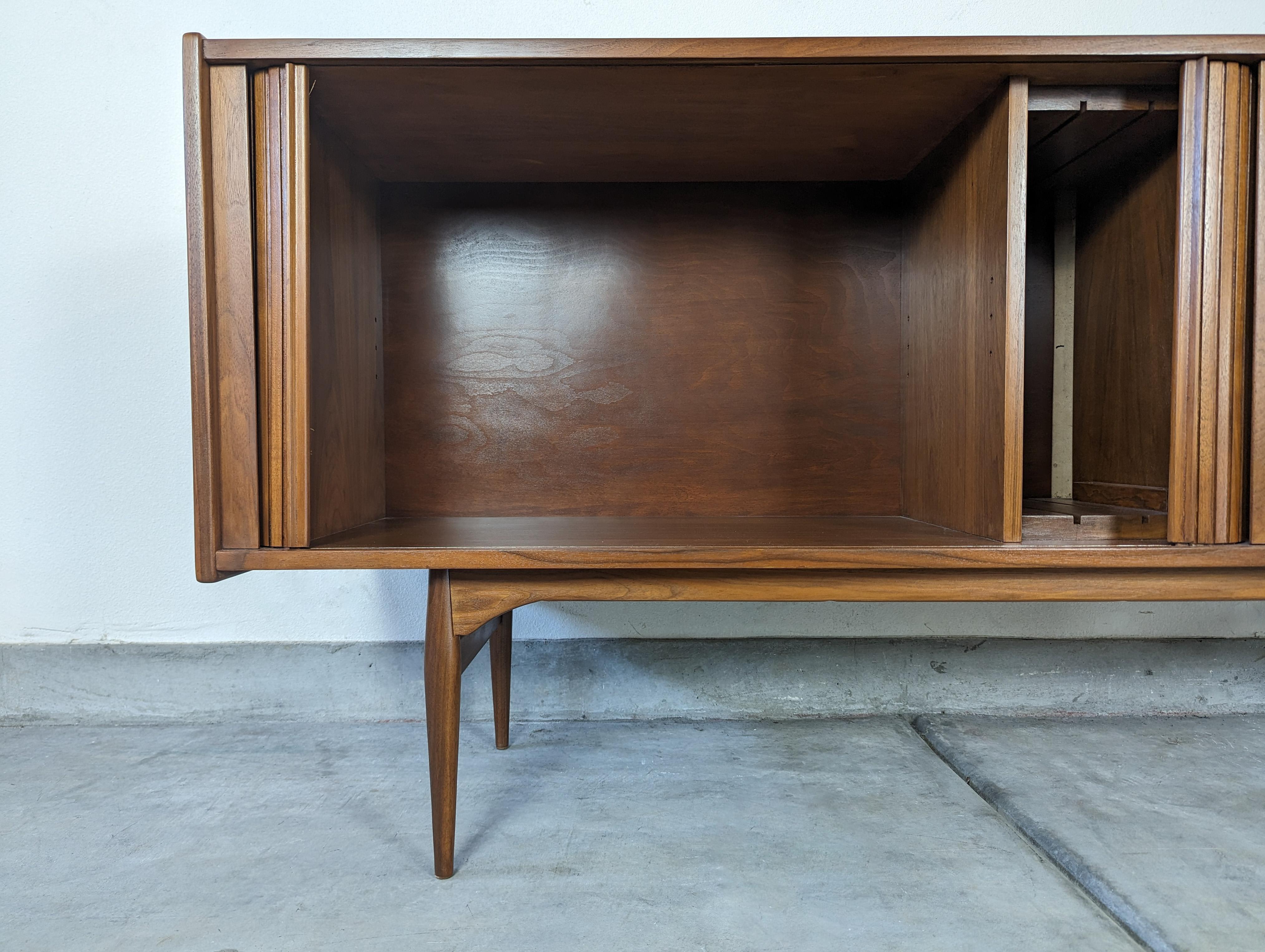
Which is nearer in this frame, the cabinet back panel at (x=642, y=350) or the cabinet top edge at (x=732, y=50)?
the cabinet top edge at (x=732, y=50)

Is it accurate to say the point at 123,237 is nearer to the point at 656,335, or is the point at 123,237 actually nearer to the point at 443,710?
the point at 656,335

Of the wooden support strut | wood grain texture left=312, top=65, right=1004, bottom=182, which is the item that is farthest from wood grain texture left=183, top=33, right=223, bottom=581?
the wooden support strut

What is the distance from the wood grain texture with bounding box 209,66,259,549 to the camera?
2.89 ft

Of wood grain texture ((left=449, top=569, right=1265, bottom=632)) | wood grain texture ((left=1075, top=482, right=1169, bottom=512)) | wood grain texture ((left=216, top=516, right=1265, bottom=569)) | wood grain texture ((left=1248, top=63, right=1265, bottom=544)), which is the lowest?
wood grain texture ((left=449, top=569, right=1265, bottom=632))

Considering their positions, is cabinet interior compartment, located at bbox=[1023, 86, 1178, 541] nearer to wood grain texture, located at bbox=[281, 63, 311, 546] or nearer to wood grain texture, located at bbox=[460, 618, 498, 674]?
wood grain texture, located at bbox=[460, 618, 498, 674]

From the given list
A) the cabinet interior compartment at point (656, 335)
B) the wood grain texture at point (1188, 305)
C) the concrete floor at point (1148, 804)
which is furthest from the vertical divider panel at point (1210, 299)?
the concrete floor at point (1148, 804)

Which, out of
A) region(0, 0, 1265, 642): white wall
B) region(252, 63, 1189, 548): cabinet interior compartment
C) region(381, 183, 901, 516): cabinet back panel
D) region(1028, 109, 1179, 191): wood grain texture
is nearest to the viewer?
region(1028, 109, 1179, 191): wood grain texture

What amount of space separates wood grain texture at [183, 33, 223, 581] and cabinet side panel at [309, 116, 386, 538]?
0.10 metres

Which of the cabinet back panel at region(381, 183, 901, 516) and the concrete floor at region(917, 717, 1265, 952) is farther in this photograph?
the cabinet back panel at region(381, 183, 901, 516)

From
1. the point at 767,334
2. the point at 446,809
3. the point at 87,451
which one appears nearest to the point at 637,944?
the point at 446,809

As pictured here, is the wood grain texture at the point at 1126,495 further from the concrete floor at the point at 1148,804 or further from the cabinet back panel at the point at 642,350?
the concrete floor at the point at 1148,804

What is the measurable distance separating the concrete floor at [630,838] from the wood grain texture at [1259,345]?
1.43ft

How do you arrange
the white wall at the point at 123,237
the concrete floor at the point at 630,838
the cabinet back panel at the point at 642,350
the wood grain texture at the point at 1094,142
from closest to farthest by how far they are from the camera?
the concrete floor at the point at 630,838, the wood grain texture at the point at 1094,142, the cabinet back panel at the point at 642,350, the white wall at the point at 123,237

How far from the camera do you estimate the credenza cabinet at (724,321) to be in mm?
876
